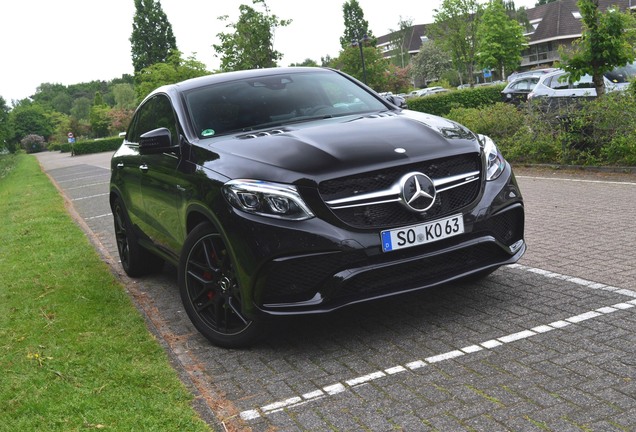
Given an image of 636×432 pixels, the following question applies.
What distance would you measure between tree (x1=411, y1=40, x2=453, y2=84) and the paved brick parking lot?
281 feet

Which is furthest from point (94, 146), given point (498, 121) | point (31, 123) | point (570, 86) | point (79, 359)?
point (31, 123)

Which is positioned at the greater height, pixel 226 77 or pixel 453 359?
pixel 226 77

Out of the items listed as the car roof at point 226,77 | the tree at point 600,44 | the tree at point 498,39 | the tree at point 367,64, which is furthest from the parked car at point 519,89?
the tree at point 498,39

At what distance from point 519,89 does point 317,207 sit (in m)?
21.7

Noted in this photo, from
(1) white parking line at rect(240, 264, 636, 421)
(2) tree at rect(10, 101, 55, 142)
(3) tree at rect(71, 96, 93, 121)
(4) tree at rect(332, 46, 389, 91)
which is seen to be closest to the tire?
(1) white parking line at rect(240, 264, 636, 421)

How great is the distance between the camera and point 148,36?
91.0m

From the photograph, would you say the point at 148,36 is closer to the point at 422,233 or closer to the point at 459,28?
the point at 459,28

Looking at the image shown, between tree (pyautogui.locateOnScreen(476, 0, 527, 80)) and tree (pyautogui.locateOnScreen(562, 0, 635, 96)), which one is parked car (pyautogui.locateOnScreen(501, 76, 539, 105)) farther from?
tree (pyautogui.locateOnScreen(476, 0, 527, 80))

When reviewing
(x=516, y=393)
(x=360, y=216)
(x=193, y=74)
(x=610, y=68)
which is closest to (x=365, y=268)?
(x=360, y=216)

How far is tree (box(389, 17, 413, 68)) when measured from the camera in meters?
103

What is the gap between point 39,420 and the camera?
13.1 ft

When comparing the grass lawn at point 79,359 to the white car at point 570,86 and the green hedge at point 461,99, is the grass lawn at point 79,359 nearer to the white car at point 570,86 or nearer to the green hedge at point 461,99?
the white car at point 570,86

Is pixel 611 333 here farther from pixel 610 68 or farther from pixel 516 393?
pixel 610 68

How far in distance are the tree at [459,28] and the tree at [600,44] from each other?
4563cm
